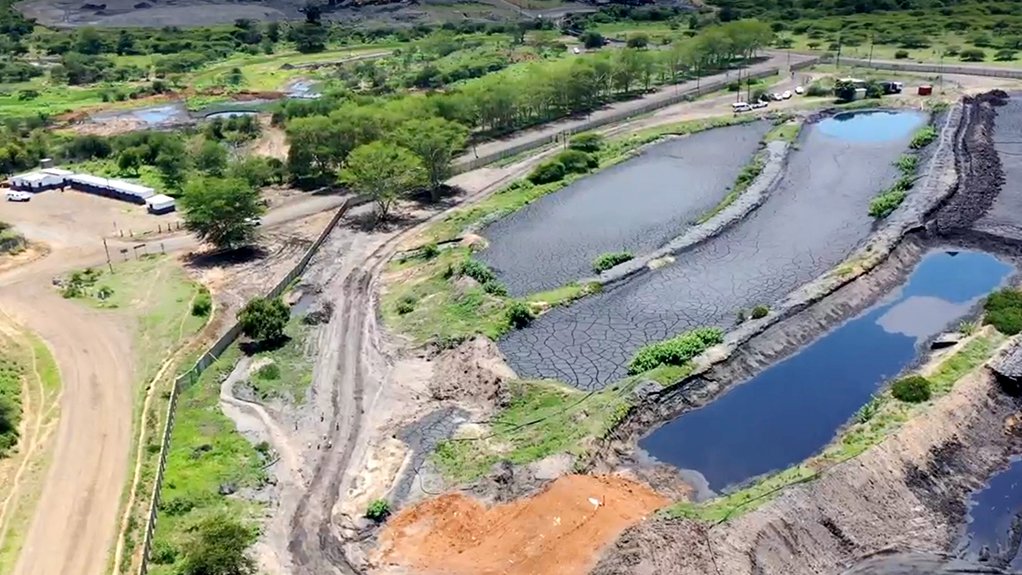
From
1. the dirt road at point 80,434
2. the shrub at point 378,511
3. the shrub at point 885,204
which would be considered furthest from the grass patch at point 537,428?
the shrub at point 885,204

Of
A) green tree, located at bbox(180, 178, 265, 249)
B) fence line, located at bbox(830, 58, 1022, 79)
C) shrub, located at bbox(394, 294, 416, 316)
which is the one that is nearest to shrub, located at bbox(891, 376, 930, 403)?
shrub, located at bbox(394, 294, 416, 316)

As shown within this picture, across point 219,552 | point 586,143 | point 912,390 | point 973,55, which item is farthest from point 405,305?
point 973,55

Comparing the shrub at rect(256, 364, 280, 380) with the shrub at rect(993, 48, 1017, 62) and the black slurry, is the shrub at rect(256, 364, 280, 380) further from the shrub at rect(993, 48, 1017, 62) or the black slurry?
the shrub at rect(993, 48, 1017, 62)

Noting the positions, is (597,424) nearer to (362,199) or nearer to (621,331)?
(621,331)

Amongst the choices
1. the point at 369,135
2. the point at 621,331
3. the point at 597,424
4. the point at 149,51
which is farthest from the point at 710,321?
the point at 149,51

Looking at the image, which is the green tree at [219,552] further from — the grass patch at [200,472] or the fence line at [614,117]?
the fence line at [614,117]
